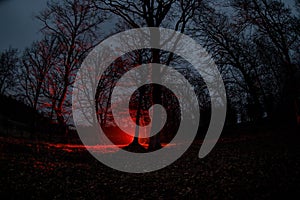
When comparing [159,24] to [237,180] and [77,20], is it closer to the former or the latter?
[77,20]

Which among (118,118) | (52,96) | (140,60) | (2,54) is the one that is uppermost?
(2,54)

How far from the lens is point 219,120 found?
37094 mm

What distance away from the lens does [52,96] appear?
73.3ft

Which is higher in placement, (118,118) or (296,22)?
(296,22)

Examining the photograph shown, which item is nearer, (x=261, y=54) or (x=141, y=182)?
(x=141, y=182)

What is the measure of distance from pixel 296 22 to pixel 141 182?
14712mm

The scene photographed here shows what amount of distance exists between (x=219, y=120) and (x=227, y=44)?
64.1ft

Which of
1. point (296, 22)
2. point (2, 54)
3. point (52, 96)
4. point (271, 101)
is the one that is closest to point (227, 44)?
point (296, 22)

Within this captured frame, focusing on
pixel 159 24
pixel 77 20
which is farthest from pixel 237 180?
pixel 77 20

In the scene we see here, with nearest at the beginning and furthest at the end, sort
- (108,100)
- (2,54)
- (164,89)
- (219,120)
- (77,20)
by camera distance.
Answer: (164,89) → (77,20) → (108,100) → (2,54) → (219,120)

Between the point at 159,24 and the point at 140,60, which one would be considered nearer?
the point at 159,24

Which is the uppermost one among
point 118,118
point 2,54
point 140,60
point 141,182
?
point 2,54

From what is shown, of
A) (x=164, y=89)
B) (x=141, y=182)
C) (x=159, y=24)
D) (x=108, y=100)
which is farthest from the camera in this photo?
(x=108, y=100)

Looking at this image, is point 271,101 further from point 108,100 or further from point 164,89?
point 108,100
